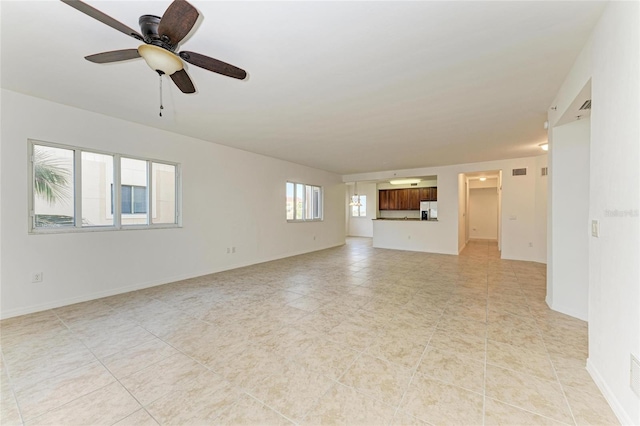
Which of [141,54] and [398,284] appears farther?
[398,284]

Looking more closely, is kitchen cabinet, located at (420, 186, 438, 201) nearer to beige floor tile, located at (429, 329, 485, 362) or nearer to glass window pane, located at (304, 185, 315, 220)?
glass window pane, located at (304, 185, 315, 220)

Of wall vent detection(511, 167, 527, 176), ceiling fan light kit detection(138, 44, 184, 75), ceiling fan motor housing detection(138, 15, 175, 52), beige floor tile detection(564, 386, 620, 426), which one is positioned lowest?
beige floor tile detection(564, 386, 620, 426)

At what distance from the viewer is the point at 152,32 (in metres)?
1.75

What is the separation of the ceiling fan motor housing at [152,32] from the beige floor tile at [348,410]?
261 cm

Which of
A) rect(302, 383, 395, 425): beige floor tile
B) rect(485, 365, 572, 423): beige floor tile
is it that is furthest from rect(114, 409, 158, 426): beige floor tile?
rect(485, 365, 572, 423): beige floor tile

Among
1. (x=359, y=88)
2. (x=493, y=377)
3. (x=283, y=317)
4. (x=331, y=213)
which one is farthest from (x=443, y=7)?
(x=331, y=213)

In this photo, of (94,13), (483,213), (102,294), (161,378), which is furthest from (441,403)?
(483,213)

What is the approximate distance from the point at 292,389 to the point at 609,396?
6.72ft

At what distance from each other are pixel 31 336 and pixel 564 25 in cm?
542

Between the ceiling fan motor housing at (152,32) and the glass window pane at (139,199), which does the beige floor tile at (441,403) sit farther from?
the glass window pane at (139,199)

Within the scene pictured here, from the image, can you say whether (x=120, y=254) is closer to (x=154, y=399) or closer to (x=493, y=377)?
(x=154, y=399)

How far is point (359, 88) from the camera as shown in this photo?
2799 mm

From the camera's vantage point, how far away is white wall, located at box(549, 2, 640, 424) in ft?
4.51

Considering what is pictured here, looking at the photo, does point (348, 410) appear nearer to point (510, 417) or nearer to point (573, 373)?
point (510, 417)
